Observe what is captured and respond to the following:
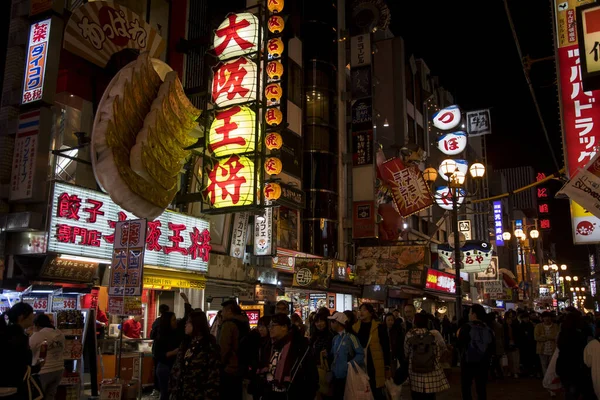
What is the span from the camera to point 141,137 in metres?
12.8

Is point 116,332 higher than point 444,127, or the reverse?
point 444,127

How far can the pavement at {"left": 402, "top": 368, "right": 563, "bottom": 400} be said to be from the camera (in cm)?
A: 1386

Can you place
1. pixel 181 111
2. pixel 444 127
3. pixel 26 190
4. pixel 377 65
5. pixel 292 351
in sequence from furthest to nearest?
pixel 377 65, pixel 444 127, pixel 181 111, pixel 26 190, pixel 292 351

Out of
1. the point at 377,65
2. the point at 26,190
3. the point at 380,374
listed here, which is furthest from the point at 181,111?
the point at 377,65

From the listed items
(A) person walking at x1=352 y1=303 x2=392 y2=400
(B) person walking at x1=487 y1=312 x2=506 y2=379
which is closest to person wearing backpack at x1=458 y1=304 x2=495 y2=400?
(A) person walking at x1=352 y1=303 x2=392 y2=400

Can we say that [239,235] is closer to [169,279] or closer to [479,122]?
[169,279]

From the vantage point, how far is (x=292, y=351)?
7223 mm

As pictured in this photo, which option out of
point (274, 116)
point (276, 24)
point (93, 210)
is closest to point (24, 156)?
point (93, 210)

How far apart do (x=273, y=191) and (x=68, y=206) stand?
6575 millimetres

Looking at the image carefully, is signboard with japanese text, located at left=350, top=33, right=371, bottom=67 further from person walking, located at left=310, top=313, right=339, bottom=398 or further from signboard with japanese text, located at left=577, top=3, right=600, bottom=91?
person walking, located at left=310, top=313, right=339, bottom=398

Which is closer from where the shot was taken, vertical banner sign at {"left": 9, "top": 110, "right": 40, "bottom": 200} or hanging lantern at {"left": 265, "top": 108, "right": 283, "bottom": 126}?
vertical banner sign at {"left": 9, "top": 110, "right": 40, "bottom": 200}

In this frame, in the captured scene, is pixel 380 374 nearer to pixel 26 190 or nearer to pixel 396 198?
pixel 26 190

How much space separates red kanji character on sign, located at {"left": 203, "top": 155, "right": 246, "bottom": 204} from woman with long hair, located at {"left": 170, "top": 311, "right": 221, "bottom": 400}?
8.07 metres

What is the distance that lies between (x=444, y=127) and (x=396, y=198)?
888 cm
